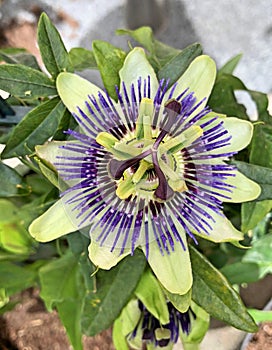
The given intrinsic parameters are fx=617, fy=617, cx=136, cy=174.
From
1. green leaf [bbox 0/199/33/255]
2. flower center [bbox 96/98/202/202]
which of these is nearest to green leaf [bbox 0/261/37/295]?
green leaf [bbox 0/199/33/255]

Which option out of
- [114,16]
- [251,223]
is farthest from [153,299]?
[114,16]

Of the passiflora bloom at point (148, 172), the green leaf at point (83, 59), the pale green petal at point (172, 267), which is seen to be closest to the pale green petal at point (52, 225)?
the passiflora bloom at point (148, 172)

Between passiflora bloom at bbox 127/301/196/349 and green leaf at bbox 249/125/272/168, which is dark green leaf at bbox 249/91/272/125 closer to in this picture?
green leaf at bbox 249/125/272/168

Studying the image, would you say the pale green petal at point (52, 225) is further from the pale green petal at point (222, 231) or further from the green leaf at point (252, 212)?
the green leaf at point (252, 212)

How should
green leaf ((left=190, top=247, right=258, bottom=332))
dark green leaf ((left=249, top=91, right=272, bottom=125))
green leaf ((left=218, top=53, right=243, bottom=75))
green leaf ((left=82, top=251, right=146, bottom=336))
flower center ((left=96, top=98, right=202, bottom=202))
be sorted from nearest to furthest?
1. flower center ((left=96, top=98, right=202, bottom=202))
2. green leaf ((left=190, top=247, right=258, bottom=332))
3. green leaf ((left=82, top=251, right=146, bottom=336))
4. dark green leaf ((left=249, top=91, right=272, bottom=125))
5. green leaf ((left=218, top=53, right=243, bottom=75))

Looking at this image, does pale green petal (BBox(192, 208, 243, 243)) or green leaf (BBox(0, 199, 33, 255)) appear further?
green leaf (BBox(0, 199, 33, 255))

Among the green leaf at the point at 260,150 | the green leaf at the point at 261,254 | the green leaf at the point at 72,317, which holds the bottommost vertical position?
the green leaf at the point at 72,317
